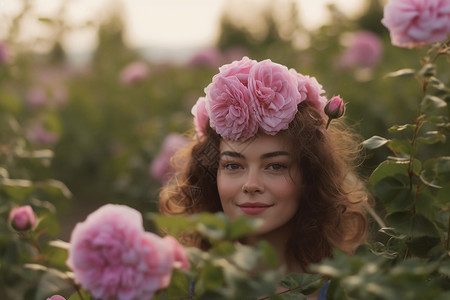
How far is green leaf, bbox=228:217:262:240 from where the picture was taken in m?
1.06

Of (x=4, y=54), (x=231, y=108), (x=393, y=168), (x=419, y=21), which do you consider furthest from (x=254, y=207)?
(x=4, y=54)

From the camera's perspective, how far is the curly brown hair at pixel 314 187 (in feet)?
6.36

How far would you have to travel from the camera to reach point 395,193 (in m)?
1.42

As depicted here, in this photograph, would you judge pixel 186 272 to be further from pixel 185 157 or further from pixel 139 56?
pixel 139 56

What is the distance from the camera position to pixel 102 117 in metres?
6.70

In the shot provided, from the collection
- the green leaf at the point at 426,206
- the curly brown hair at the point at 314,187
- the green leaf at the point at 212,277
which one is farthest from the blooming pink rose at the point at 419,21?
the green leaf at the point at 212,277

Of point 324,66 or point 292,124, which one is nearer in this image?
point 292,124

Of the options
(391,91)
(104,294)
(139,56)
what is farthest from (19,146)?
(139,56)

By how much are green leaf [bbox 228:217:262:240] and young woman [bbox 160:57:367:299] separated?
581 mm

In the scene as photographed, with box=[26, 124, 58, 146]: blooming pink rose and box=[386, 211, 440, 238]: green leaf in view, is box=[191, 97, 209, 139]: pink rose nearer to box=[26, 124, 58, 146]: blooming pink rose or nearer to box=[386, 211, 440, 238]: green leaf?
box=[386, 211, 440, 238]: green leaf

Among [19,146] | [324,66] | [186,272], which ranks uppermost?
[186,272]

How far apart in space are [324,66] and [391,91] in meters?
0.72

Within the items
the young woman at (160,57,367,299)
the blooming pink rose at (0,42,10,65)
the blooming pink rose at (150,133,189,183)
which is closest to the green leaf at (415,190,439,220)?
the young woman at (160,57,367,299)

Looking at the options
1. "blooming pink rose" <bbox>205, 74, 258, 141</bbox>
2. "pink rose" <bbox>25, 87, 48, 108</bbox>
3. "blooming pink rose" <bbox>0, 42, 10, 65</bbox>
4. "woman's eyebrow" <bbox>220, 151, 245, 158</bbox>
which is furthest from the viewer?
"pink rose" <bbox>25, 87, 48, 108</bbox>
